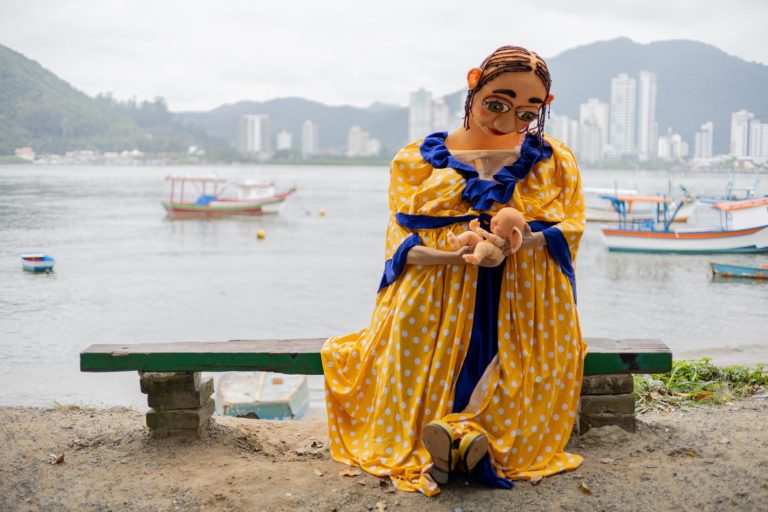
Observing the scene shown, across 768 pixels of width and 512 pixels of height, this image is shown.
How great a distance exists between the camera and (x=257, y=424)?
13.4 ft

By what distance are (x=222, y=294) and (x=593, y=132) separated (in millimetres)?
41898

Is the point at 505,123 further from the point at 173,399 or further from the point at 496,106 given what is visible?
the point at 173,399

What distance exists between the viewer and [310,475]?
2.86 meters

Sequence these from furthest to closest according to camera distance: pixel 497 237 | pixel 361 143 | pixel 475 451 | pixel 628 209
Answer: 1. pixel 361 143
2. pixel 628 209
3. pixel 497 237
4. pixel 475 451

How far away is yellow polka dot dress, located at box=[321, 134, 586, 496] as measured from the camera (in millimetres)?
2785

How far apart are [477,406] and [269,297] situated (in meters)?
11.6

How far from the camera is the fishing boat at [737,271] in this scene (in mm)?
14836

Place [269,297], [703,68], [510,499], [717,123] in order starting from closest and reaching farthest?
[510,499] < [269,297] < [717,123] < [703,68]

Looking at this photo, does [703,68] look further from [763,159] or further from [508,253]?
[508,253]

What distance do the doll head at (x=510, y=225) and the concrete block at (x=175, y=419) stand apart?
1383 mm

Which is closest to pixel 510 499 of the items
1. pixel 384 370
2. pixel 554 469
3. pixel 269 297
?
pixel 554 469

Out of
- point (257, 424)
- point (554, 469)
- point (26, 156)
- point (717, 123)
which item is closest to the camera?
point (554, 469)

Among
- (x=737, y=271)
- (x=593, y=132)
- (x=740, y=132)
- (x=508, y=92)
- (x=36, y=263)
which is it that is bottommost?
(x=36, y=263)

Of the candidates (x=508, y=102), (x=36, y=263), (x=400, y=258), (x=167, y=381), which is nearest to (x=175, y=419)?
(x=167, y=381)
